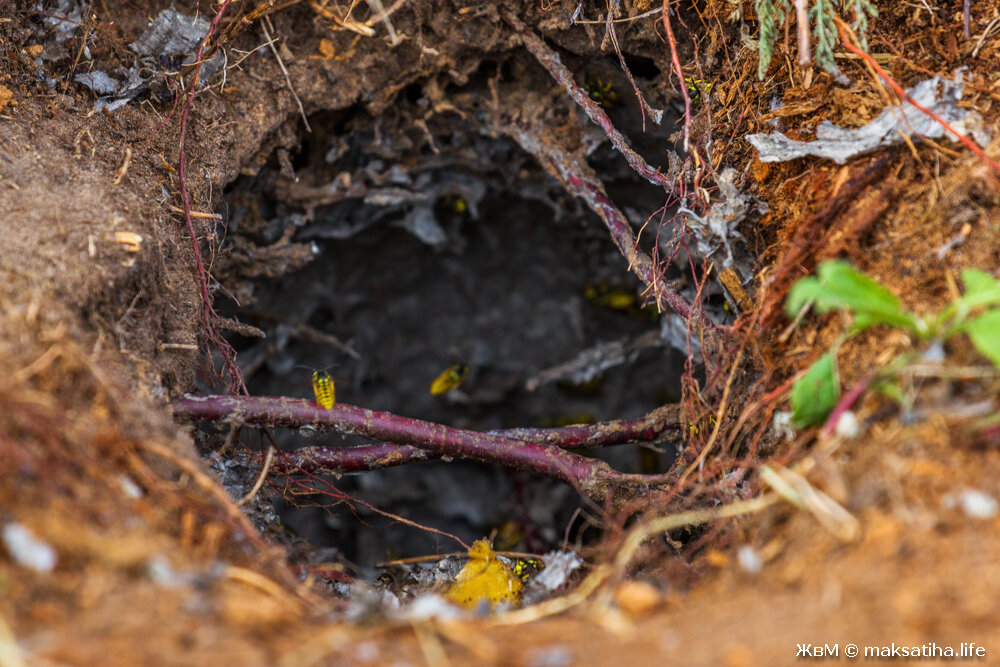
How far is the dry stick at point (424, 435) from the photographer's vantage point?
5.47ft

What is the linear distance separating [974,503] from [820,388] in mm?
321

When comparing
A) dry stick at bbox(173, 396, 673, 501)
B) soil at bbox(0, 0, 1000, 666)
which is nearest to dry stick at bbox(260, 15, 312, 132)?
soil at bbox(0, 0, 1000, 666)

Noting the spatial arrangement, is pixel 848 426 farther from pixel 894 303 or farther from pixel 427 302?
pixel 427 302

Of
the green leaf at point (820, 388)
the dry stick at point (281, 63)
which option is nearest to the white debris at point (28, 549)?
the green leaf at point (820, 388)

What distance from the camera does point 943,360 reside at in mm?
1170

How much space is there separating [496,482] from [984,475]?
2.62 m

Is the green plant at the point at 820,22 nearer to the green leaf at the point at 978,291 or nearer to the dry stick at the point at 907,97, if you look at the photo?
the dry stick at the point at 907,97

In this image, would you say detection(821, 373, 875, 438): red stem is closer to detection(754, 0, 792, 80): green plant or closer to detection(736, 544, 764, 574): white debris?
detection(736, 544, 764, 574): white debris

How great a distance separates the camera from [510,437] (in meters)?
2.01

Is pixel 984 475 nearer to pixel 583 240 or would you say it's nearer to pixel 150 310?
pixel 150 310

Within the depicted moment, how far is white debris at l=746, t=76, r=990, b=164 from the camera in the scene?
1494 millimetres

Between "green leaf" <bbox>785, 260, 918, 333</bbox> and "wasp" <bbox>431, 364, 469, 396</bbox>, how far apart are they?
217cm

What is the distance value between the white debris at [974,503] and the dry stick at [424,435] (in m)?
0.74

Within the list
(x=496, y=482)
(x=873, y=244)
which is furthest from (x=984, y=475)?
(x=496, y=482)
